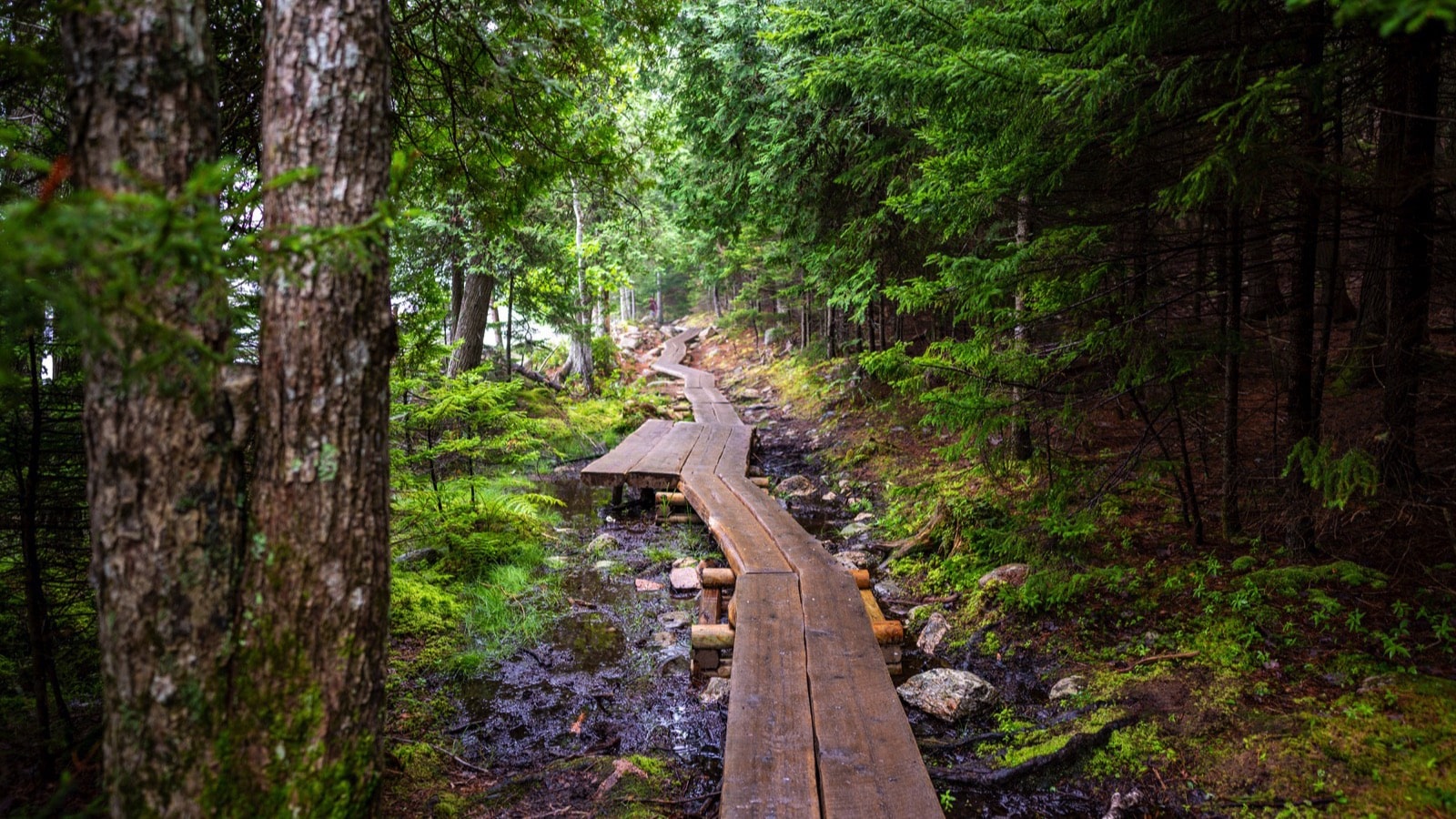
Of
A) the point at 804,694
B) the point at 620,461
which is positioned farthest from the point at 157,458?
the point at 620,461

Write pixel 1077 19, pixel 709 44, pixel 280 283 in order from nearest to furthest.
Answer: pixel 280 283 < pixel 1077 19 < pixel 709 44

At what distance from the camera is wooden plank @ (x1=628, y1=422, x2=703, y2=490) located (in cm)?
950

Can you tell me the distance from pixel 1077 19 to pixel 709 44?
912cm

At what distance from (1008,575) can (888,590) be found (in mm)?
1269

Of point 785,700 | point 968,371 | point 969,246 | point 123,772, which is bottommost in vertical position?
point 785,700

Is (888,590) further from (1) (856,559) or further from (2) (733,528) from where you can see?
(2) (733,528)

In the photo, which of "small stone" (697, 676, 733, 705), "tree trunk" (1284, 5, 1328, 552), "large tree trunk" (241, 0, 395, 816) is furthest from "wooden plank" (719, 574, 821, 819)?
"tree trunk" (1284, 5, 1328, 552)

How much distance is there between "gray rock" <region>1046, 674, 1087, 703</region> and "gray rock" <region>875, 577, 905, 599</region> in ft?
7.13

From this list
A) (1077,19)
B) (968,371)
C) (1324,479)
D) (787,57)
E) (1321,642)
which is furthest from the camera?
(787,57)

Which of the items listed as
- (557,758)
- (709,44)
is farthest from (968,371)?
(709,44)

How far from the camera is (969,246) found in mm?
9922

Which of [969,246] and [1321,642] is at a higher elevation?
[969,246]

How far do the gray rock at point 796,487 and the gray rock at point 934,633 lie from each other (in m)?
4.66

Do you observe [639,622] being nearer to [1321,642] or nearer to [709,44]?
[1321,642]
